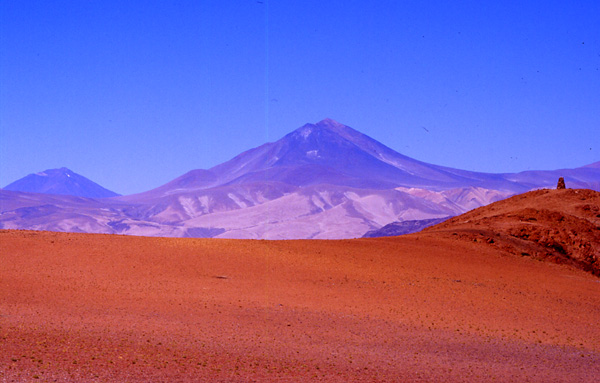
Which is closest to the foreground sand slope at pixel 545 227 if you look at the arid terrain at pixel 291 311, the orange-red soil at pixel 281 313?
the arid terrain at pixel 291 311

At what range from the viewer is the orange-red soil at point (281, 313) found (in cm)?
1052

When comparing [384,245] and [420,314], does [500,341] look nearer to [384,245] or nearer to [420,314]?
[420,314]

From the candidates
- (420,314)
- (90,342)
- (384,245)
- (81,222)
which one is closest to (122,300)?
(90,342)

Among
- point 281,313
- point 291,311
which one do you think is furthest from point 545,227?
point 281,313

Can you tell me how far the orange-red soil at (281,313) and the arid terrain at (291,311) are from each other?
0.05 metres

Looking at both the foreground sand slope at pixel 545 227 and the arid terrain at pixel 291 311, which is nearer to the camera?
the arid terrain at pixel 291 311

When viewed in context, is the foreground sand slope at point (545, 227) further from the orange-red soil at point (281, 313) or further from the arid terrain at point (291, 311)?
the orange-red soil at point (281, 313)

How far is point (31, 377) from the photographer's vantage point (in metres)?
9.19

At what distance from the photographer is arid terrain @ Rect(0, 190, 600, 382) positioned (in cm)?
1055

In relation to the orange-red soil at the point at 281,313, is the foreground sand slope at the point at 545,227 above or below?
above

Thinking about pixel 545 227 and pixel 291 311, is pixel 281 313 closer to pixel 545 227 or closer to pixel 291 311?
pixel 291 311

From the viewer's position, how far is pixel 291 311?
47.4 ft

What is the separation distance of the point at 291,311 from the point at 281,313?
1.11 feet

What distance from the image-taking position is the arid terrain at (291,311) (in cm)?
1055
